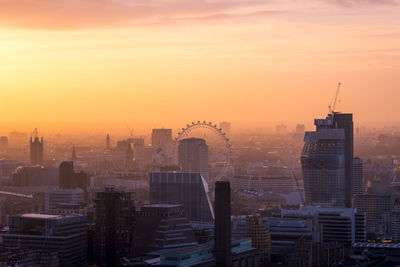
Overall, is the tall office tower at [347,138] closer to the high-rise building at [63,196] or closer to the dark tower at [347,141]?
the dark tower at [347,141]

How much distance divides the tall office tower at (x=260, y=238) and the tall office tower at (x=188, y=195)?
8.49 meters

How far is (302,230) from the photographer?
57.3 m

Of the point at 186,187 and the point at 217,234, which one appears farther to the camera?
the point at 186,187

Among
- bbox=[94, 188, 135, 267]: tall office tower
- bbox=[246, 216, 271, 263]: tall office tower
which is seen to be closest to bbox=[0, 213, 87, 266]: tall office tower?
bbox=[94, 188, 135, 267]: tall office tower

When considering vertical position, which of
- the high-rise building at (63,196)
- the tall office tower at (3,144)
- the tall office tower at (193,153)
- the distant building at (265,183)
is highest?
the tall office tower at (3,144)

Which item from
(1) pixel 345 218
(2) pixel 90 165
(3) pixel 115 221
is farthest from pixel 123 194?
(2) pixel 90 165

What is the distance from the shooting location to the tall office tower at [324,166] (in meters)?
79.5

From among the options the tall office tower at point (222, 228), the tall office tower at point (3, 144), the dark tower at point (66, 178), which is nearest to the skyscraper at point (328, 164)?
the dark tower at point (66, 178)

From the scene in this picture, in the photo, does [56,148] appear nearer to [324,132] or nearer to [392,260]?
[324,132]

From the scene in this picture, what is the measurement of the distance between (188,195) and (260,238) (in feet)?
33.9

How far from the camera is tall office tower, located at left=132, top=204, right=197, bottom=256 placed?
47656 mm

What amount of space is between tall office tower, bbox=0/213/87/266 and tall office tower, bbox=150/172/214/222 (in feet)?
40.8

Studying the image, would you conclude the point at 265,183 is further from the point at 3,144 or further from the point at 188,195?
the point at 3,144

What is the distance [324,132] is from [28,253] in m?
42.1
